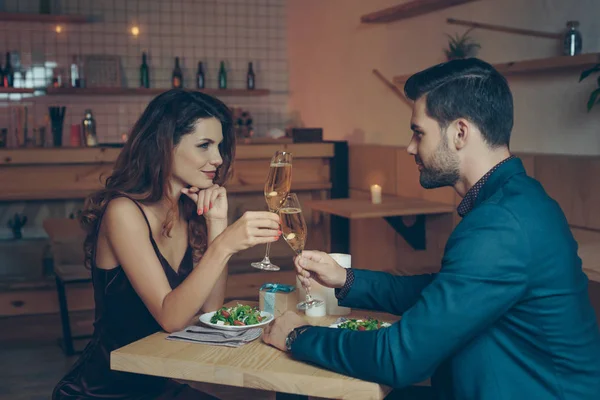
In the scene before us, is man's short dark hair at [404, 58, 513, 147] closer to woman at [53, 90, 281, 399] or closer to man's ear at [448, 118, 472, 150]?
man's ear at [448, 118, 472, 150]

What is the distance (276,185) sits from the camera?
1894 millimetres

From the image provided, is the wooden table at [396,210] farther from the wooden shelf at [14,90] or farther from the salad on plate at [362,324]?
the wooden shelf at [14,90]

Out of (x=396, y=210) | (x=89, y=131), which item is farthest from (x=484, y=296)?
(x=89, y=131)

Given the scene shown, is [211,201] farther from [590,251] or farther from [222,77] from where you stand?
[222,77]

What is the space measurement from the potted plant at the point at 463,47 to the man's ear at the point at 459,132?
8.36 feet

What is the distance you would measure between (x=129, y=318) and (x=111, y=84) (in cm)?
465

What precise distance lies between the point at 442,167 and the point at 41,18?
5327mm

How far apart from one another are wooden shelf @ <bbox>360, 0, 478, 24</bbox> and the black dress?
8.86 feet

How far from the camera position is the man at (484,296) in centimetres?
142

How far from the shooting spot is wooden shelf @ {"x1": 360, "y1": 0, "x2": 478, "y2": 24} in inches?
166

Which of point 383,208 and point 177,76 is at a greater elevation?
point 177,76

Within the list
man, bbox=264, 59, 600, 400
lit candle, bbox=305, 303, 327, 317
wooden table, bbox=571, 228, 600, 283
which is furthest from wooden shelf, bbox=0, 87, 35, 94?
man, bbox=264, 59, 600, 400

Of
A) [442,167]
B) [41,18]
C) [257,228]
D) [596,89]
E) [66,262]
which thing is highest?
[41,18]

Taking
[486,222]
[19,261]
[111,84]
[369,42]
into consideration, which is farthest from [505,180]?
[111,84]
